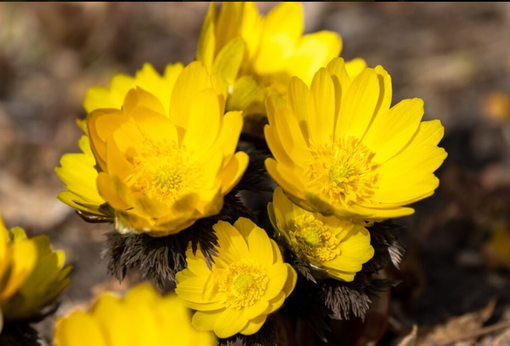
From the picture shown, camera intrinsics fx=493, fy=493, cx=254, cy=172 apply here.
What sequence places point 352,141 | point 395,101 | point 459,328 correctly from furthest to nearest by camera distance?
point 395,101, point 459,328, point 352,141

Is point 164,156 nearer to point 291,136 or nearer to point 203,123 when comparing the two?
point 203,123

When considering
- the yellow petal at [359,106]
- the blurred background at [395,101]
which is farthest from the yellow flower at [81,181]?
the blurred background at [395,101]

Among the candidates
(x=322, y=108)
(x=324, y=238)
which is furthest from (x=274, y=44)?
(x=324, y=238)

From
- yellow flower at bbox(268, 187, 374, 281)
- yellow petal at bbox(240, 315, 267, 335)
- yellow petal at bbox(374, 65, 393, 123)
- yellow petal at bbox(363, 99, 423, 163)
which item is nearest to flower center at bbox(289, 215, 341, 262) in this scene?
yellow flower at bbox(268, 187, 374, 281)

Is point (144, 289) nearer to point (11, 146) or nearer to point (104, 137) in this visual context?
point (104, 137)

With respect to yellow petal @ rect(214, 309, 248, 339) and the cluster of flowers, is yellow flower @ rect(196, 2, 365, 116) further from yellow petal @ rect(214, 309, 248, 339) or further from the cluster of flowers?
yellow petal @ rect(214, 309, 248, 339)

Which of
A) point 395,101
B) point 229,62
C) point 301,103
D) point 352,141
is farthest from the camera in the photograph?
point 395,101

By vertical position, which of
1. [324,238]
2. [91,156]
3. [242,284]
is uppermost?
[91,156]
